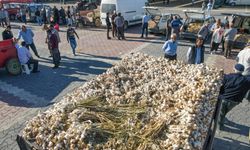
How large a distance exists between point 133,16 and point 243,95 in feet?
49.9

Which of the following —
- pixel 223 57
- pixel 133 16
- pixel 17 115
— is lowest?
pixel 17 115

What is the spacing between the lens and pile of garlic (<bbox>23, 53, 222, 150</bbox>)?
3.68 meters

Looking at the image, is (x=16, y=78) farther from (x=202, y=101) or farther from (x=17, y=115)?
(x=202, y=101)

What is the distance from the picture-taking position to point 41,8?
24812 mm

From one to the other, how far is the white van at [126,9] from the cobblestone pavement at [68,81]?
266 cm

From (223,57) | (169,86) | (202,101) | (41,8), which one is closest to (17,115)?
(169,86)

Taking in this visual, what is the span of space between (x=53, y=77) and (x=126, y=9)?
11.0 metres

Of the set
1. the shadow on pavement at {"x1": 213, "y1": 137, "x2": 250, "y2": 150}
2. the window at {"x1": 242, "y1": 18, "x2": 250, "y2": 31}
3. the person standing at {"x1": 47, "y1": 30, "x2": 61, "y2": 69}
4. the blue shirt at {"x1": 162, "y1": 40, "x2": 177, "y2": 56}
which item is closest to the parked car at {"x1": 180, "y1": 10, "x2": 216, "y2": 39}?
the window at {"x1": 242, "y1": 18, "x2": 250, "y2": 31}

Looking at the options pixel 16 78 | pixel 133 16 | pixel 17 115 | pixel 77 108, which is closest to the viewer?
pixel 77 108

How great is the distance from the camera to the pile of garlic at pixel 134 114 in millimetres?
3680

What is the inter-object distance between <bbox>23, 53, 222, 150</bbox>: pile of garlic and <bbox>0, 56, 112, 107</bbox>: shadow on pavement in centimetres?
425

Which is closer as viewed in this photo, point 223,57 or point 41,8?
point 223,57

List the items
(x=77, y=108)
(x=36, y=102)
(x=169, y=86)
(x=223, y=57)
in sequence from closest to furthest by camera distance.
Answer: (x=77, y=108) → (x=169, y=86) → (x=36, y=102) → (x=223, y=57)

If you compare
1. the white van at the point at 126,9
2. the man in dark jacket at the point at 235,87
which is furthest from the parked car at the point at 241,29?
the white van at the point at 126,9
